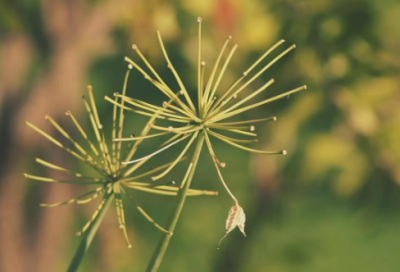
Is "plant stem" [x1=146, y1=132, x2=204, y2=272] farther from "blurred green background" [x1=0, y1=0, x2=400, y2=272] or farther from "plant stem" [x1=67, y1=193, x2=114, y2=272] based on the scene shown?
"blurred green background" [x1=0, y1=0, x2=400, y2=272]

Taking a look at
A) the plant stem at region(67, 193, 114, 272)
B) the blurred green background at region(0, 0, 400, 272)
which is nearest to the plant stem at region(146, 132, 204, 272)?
the plant stem at region(67, 193, 114, 272)

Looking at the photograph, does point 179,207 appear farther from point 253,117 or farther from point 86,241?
point 253,117

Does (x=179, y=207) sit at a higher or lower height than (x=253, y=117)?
lower

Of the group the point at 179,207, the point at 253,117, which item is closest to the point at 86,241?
the point at 179,207

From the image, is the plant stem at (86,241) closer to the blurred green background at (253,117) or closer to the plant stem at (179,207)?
the plant stem at (179,207)

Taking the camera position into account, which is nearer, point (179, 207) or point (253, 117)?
point (179, 207)

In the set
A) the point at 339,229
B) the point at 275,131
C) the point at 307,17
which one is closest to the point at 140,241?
the point at 339,229

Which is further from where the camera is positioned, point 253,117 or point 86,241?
point 253,117

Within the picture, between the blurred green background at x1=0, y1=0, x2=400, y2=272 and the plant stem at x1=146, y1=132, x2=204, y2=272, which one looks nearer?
the plant stem at x1=146, y1=132, x2=204, y2=272
